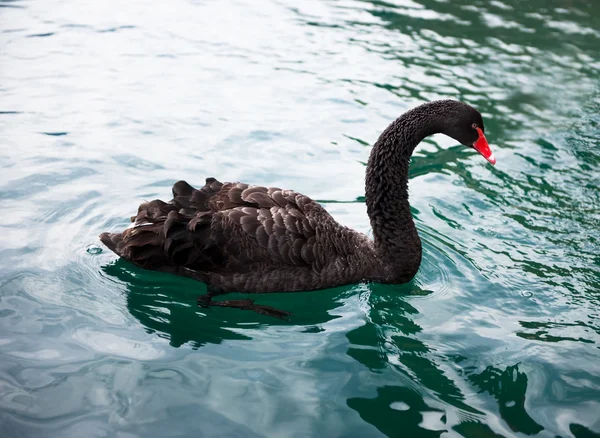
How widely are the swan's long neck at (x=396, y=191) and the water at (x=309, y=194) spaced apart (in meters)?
0.27

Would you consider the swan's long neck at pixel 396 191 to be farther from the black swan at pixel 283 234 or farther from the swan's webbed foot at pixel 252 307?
the swan's webbed foot at pixel 252 307

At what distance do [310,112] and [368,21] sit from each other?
3419mm

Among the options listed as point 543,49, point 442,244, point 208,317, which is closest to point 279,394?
point 208,317

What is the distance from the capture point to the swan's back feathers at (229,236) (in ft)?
16.9

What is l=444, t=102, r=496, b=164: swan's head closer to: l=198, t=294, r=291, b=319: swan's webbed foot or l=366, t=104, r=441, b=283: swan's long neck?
l=366, t=104, r=441, b=283: swan's long neck

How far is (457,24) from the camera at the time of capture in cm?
1137

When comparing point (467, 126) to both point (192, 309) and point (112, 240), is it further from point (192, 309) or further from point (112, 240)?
point (112, 240)

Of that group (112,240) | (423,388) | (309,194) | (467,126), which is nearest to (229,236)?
(112,240)

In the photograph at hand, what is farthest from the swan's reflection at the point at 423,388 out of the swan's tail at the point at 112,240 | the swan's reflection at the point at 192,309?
the swan's tail at the point at 112,240

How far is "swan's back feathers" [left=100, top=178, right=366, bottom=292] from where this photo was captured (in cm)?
516

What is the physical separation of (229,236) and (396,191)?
1.35m

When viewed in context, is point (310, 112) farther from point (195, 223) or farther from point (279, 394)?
point (279, 394)

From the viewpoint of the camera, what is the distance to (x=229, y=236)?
204 inches

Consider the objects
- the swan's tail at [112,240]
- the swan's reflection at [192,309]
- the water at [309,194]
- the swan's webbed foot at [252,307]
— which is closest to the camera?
the water at [309,194]
